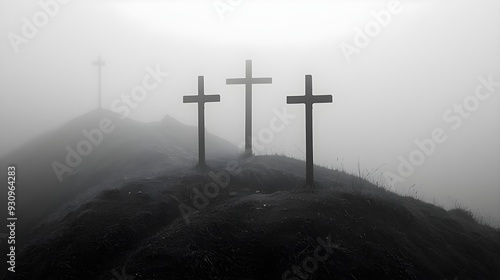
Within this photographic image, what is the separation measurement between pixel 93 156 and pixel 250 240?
16361 millimetres

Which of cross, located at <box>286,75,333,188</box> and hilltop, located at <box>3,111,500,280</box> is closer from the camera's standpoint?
hilltop, located at <box>3,111,500,280</box>

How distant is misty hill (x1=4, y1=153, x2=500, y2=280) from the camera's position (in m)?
7.15

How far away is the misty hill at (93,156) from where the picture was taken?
50.6 ft

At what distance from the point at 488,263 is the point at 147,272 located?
29.8 feet

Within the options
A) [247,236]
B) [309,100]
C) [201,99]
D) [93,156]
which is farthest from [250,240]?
[93,156]

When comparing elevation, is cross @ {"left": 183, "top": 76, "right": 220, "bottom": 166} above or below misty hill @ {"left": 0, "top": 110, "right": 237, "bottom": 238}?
above

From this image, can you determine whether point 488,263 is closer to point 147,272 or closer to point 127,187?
point 147,272

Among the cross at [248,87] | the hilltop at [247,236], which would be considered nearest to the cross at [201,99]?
the hilltop at [247,236]

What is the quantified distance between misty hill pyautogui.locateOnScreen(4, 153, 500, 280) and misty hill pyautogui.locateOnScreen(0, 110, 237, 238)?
12.3 feet

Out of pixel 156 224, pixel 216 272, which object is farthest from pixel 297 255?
pixel 156 224

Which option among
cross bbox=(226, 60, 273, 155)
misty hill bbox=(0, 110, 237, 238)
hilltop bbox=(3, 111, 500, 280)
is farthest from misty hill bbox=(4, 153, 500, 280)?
cross bbox=(226, 60, 273, 155)

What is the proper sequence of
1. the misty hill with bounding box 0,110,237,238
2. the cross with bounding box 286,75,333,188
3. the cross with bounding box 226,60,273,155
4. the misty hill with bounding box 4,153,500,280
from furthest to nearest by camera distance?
the cross with bounding box 226,60,273,155, the misty hill with bounding box 0,110,237,238, the cross with bounding box 286,75,333,188, the misty hill with bounding box 4,153,500,280

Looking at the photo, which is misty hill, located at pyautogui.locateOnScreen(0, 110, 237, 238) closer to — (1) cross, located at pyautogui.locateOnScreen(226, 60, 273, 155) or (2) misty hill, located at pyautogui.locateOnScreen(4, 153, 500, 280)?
(1) cross, located at pyautogui.locateOnScreen(226, 60, 273, 155)

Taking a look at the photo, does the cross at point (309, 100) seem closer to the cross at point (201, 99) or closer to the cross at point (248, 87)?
the cross at point (201, 99)
